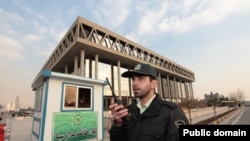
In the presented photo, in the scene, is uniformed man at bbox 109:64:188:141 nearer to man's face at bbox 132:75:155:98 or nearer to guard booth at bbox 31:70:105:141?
man's face at bbox 132:75:155:98

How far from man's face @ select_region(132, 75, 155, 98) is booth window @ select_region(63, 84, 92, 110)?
590cm

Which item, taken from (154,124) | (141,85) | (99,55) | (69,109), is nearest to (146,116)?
(154,124)

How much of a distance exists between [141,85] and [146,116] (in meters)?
0.40

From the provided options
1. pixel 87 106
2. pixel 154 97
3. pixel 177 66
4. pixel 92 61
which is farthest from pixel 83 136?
pixel 177 66

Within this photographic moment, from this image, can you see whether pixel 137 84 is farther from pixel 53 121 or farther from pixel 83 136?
pixel 83 136

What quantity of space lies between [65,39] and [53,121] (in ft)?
103

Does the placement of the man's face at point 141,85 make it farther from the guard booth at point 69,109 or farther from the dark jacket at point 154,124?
the guard booth at point 69,109

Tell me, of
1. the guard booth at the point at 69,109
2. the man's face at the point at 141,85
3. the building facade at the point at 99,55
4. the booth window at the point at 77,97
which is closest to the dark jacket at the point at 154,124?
the man's face at the point at 141,85

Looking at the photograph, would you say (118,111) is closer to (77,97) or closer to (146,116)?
(146,116)

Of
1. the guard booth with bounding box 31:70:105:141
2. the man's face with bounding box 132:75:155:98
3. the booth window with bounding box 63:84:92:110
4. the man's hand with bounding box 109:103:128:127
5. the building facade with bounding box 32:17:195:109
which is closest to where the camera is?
the man's hand with bounding box 109:103:128:127

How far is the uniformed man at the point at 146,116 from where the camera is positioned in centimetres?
205

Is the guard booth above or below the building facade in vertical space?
below

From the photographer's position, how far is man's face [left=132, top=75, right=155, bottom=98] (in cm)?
237

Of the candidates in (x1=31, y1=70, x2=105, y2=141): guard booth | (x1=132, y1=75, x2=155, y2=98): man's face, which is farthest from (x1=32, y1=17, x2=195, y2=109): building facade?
(x1=132, y1=75, x2=155, y2=98): man's face
